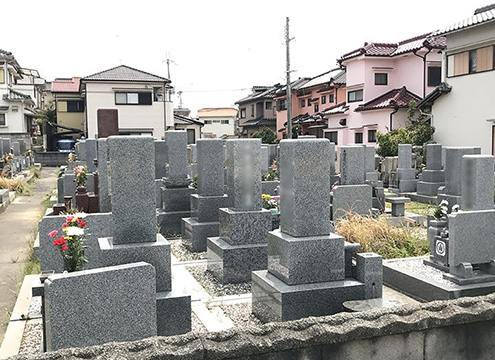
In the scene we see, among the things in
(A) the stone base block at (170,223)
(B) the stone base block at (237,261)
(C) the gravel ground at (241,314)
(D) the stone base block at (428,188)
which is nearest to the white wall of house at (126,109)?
(D) the stone base block at (428,188)

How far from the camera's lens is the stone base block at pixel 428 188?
649 inches

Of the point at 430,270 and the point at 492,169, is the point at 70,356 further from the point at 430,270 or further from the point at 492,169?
the point at 492,169

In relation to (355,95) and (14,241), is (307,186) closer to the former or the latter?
(14,241)

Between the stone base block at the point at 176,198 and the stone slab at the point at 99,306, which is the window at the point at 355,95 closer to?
the stone base block at the point at 176,198

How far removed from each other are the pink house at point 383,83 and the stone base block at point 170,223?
1943cm

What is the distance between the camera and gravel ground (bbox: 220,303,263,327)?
19.7ft

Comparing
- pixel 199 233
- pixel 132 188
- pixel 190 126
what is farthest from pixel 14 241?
pixel 190 126

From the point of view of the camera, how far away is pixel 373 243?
27.5 ft

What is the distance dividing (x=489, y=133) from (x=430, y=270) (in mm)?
15632

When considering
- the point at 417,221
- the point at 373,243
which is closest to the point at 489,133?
the point at 417,221

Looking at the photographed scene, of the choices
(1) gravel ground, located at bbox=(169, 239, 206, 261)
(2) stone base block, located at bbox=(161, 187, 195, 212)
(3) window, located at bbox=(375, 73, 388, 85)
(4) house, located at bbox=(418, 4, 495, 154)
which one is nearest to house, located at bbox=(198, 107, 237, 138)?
(3) window, located at bbox=(375, 73, 388, 85)

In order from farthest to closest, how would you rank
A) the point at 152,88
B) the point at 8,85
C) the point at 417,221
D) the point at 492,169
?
the point at 8,85
the point at 152,88
the point at 417,221
the point at 492,169

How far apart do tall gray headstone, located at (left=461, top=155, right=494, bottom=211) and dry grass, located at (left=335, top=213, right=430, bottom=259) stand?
1543 mm

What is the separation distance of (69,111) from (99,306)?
41.1 m
